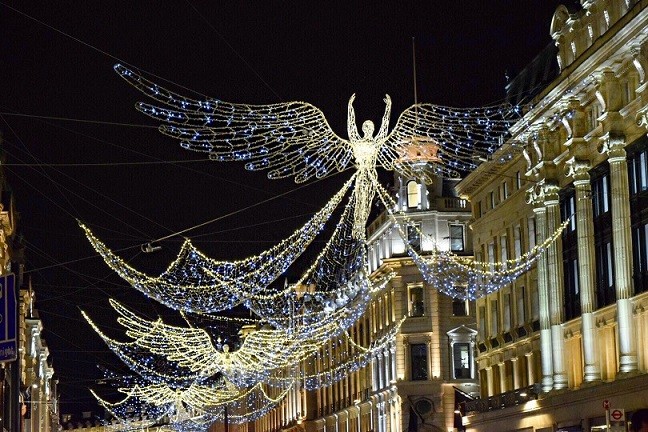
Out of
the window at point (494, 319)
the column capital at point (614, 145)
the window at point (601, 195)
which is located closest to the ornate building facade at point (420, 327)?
the window at point (494, 319)

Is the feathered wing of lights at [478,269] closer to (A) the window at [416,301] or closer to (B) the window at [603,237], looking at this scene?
(B) the window at [603,237]

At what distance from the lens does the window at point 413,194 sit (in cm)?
8369

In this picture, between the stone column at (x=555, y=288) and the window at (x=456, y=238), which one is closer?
the stone column at (x=555, y=288)

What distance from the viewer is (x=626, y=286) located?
4559 centimetres

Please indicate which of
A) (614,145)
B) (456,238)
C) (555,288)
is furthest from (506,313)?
(456,238)

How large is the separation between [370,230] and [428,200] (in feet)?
31.3

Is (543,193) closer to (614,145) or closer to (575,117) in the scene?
(575,117)

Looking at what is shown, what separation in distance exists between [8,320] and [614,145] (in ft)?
71.7

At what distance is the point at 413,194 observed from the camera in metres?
84.3

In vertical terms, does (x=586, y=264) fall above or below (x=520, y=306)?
above

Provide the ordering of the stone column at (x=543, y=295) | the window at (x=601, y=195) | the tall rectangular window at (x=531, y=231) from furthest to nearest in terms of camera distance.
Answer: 1. the tall rectangular window at (x=531, y=231)
2. the stone column at (x=543, y=295)
3. the window at (x=601, y=195)

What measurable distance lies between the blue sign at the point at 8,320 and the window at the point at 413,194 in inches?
1983

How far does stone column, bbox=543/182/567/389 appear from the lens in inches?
2087

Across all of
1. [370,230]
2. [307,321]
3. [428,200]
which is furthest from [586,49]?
[307,321]
